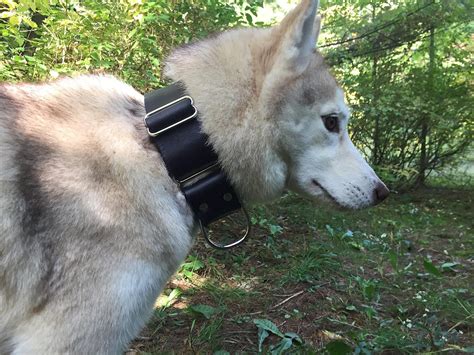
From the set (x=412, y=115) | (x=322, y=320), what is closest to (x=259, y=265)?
(x=322, y=320)

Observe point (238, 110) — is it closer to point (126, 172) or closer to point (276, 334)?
point (126, 172)

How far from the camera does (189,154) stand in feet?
5.99

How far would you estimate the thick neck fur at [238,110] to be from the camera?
192 cm

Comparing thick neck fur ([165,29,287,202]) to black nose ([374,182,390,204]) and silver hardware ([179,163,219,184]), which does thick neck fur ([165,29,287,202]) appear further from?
black nose ([374,182,390,204])

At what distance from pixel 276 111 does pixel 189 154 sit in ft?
1.44

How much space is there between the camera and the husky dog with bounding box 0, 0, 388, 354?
1.63 m

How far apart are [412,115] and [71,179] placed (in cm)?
689

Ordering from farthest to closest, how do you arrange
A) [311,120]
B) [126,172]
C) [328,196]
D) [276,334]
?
1. [276,334]
2. [328,196]
3. [311,120]
4. [126,172]

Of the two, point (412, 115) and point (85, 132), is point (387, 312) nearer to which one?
point (85, 132)

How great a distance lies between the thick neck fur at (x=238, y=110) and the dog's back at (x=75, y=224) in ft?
0.90

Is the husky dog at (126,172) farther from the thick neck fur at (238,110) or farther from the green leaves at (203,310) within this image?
the green leaves at (203,310)

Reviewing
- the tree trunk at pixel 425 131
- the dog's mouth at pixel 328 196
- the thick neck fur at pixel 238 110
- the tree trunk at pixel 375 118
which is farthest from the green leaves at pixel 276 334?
the tree trunk at pixel 425 131

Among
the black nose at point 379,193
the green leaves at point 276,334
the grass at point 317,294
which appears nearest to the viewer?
the black nose at point 379,193

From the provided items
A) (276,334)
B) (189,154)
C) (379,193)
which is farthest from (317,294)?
(189,154)
